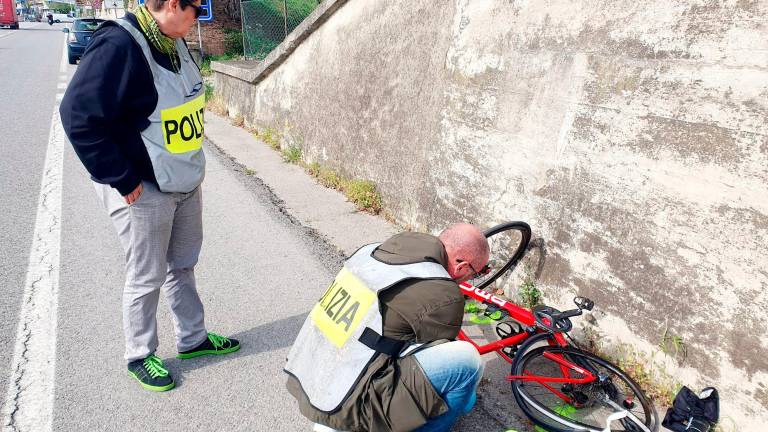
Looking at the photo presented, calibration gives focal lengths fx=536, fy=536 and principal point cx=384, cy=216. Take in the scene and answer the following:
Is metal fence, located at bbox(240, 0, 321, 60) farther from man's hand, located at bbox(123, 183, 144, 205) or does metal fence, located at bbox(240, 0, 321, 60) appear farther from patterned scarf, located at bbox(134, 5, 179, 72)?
man's hand, located at bbox(123, 183, 144, 205)

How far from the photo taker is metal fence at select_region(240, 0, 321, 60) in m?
14.1

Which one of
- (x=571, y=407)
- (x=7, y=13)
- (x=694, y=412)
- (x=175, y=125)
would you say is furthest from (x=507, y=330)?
(x=7, y=13)

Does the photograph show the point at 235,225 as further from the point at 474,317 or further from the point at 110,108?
the point at 110,108

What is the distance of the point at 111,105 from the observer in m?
2.41

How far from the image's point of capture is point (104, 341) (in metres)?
3.37

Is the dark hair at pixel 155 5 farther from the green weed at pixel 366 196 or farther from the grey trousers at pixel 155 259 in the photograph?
the green weed at pixel 366 196

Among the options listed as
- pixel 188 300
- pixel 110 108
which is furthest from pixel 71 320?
pixel 110 108

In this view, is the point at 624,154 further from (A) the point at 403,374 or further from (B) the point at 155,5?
(B) the point at 155,5

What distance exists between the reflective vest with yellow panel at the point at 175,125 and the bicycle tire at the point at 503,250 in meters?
1.93

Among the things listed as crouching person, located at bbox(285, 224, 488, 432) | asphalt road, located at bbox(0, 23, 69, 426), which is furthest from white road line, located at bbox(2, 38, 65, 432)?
crouching person, located at bbox(285, 224, 488, 432)

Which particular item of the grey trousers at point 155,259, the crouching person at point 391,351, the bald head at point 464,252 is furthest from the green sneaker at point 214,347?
the bald head at point 464,252

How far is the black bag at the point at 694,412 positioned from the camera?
2660 mm

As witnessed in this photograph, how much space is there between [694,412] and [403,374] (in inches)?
61.5

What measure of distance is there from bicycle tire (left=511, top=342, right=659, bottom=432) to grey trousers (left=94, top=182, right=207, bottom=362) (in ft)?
6.27
